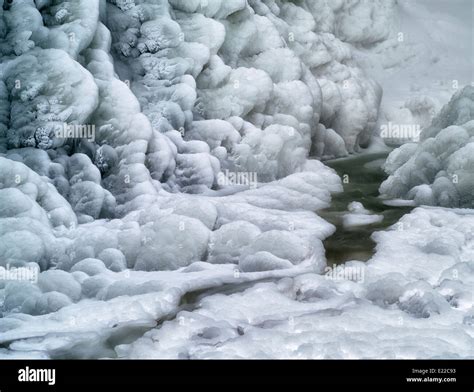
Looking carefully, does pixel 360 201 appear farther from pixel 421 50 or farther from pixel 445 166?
pixel 421 50

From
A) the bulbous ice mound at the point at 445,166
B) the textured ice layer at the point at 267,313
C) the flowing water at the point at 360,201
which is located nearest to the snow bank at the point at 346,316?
the textured ice layer at the point at 267,313

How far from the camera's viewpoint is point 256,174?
21.0 feet

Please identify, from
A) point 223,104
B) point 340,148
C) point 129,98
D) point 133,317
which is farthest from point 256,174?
point 133,317

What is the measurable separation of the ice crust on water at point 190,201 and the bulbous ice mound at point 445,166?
30 millimetres

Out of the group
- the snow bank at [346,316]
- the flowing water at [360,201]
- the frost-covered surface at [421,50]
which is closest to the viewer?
the snow bank at [346,316]

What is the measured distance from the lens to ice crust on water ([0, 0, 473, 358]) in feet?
11.4

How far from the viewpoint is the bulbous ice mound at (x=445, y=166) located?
18.7 ft

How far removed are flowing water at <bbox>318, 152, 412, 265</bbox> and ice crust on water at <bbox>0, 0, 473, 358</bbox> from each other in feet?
0.40

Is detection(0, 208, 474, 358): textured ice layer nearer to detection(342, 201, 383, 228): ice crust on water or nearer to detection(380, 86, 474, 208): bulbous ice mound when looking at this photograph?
detection(342, 201, 383, 228): ice crust on water

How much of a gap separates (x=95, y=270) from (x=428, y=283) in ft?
6.30

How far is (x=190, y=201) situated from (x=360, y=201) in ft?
6.01

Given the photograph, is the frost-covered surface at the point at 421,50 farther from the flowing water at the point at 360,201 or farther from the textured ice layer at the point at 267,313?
the textured ice layer at the point at 267,313
